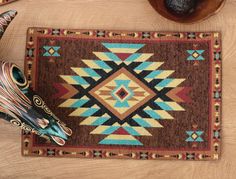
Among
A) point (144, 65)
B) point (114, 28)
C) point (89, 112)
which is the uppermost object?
point (114, 28)

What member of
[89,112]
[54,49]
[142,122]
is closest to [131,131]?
[142,122]

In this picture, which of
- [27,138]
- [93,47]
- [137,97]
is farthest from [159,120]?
[27,138]

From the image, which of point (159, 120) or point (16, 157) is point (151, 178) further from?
point (16, 157)

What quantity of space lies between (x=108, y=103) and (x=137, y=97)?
0.10 m

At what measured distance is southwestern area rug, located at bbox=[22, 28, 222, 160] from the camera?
1111mm

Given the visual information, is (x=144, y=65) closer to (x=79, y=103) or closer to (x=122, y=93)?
(x=122, y=93)

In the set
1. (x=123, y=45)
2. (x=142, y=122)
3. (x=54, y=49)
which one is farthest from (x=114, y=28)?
(x=142, y=122)

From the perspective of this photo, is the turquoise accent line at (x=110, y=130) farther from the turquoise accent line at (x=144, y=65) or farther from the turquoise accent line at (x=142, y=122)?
the turquoise accent line at (x=144, y=65)

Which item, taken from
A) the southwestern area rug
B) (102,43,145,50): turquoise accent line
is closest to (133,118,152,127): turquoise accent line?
the southwestern area rug

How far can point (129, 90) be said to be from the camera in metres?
1.12

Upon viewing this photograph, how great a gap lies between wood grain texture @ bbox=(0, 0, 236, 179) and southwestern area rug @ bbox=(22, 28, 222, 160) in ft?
0.08

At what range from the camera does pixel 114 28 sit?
1138 millimetres

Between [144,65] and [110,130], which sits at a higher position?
[144,65]

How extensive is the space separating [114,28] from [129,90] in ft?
0.72
